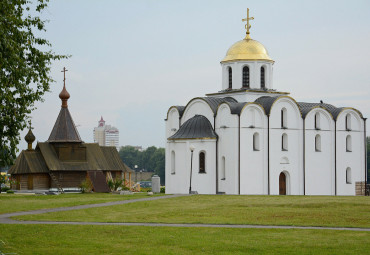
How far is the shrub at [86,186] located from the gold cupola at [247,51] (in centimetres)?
1401

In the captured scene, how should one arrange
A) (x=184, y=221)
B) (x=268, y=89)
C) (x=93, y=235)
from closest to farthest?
(x=93, y=235)
(x=184, y=221)
(x=268, y=89)

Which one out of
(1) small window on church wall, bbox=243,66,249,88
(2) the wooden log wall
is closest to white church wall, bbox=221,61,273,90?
(1) small window on church wall, bbox=243,66,249,88

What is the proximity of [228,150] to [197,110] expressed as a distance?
502 cm

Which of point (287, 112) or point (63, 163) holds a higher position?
point (287, 112)

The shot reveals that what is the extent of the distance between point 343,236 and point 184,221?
6.51m

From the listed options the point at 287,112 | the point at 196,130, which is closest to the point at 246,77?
the point at 287,112

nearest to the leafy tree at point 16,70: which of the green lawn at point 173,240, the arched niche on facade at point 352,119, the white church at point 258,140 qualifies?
the green lawn at point 173,240

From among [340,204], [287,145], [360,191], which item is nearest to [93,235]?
[340,204]

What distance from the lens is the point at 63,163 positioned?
55.1 metres

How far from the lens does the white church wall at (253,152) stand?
49125 millimetres

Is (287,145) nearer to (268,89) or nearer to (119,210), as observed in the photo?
(268,89)

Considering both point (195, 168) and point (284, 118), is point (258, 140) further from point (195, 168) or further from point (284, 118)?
point (195, 168)

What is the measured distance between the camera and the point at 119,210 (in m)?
30.0

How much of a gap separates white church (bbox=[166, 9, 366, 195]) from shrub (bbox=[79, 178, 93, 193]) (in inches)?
236
